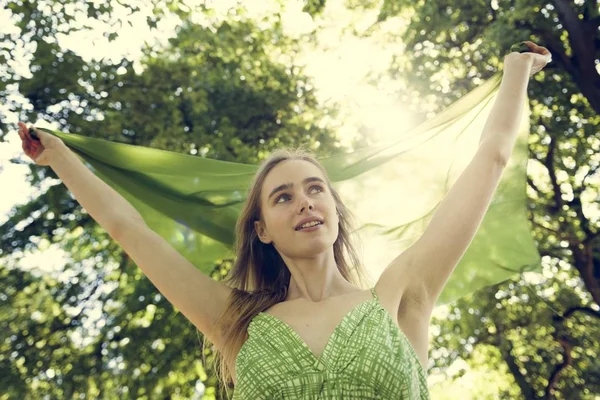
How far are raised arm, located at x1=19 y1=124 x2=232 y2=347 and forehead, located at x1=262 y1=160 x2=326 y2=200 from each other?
51 centimetres

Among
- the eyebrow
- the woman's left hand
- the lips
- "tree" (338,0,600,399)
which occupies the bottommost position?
the lips

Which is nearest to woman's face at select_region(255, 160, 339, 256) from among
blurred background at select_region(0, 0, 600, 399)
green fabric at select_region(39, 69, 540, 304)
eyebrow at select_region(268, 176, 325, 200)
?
eyebrow at select_region(268, 176, 325, 200)

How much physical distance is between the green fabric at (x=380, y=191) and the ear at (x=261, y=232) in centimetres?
61

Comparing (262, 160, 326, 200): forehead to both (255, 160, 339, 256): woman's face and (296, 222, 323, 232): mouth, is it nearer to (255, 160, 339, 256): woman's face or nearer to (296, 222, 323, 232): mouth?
(255, 160, 339, 256): woman's face

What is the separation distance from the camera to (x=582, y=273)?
10.0 metres

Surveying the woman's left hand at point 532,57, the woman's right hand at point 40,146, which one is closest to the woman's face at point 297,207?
the woman's right hand at point 40,146

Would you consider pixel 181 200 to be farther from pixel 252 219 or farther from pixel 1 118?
pixel 1 118

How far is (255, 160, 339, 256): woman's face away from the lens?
2.65m

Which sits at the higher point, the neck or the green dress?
the neck

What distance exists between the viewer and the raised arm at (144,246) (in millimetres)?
2748

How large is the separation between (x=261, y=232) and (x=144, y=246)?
0.57 meters

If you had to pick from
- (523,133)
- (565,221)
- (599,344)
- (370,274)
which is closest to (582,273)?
(565,221)

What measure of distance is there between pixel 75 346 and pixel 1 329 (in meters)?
1.07

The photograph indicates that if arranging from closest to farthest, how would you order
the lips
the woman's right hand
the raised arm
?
the lips
the raised arm
the woman's right hand
